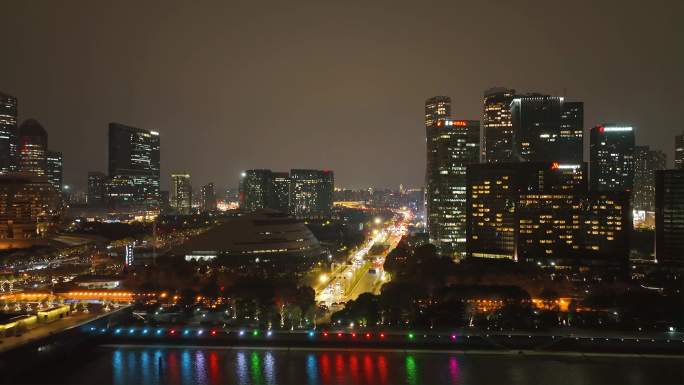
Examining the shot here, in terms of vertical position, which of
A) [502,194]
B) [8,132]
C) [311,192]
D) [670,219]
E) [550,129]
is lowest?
Answer: [670,219]

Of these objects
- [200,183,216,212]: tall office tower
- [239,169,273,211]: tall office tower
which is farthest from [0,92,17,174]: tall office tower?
[200,183,216,212]: tall office tower

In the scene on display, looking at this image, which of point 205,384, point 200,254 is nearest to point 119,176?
point 200,254

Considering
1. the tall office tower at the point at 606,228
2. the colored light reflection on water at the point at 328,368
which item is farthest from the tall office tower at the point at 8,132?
the tall office tower at the point at 606,228

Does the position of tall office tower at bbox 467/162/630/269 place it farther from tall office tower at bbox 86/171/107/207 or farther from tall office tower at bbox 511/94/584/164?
tall office tower at bbox 86/171/107/207

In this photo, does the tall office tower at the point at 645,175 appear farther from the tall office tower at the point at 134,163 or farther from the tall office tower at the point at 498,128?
the tall office tower at the point at 134,163

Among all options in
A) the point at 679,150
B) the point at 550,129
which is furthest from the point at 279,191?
the point at 679,150

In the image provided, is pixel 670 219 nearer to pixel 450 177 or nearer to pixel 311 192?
pixel 450 177

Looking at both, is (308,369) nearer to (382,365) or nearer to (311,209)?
(382,365)
